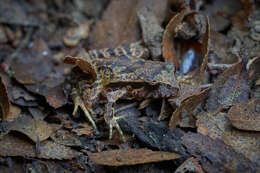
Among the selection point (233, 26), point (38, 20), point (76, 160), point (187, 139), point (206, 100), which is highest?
point (38, 20)

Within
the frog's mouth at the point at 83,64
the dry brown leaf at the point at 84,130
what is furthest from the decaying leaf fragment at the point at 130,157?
the frog's mouth at the point at 83,64

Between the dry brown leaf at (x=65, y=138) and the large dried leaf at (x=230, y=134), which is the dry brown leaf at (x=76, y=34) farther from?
the large dried leaf at (x=230, y=134)

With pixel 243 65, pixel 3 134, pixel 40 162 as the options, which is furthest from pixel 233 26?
pixel 3 134

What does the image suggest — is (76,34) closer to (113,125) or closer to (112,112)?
(112,112)

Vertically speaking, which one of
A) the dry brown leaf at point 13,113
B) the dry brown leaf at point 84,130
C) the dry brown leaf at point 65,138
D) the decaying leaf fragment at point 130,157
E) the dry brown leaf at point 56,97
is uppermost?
the dry brown leaf at point 56,97

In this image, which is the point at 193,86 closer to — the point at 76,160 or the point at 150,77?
the point at 150,77

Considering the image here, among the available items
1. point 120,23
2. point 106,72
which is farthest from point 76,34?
point 106,72
